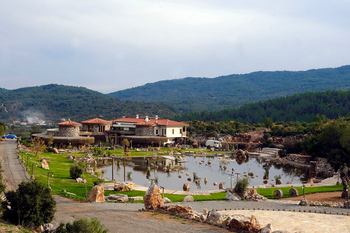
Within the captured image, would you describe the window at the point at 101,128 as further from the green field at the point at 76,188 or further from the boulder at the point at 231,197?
the boulder at the point at 231,197

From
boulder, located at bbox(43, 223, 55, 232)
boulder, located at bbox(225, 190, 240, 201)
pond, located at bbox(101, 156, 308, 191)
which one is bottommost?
pond, located at bbox(101, 156, 308, 191)

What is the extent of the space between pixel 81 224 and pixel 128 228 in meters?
3.11

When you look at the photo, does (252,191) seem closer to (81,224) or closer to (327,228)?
(327,228)

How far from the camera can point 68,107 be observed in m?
121

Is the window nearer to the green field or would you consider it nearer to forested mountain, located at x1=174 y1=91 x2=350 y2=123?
the green field

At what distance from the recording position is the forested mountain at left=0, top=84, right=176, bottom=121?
108438 mm

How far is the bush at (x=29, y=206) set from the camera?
11.6 metres

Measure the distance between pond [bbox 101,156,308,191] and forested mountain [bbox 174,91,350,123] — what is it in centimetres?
4297

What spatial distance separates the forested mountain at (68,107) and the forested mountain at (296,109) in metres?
20.9

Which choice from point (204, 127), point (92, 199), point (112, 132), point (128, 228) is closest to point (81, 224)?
point (128, 228)

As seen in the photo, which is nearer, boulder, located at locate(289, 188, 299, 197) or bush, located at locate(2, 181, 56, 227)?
bush, located at locate(2, 181, 56, 227)

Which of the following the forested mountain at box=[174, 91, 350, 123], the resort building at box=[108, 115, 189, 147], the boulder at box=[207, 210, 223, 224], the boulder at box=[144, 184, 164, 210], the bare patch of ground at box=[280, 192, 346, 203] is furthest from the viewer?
the forested mountain at box=[174, 91, 350, 123]

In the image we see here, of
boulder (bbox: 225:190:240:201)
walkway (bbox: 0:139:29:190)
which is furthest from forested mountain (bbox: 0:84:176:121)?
boulder (bbox: 225:190:240:201)

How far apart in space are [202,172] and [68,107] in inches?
3854
